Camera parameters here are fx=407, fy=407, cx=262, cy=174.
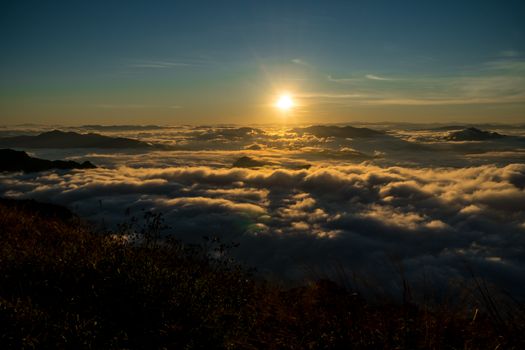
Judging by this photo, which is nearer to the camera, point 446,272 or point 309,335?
point 309,335

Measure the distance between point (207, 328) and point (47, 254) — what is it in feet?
12.2

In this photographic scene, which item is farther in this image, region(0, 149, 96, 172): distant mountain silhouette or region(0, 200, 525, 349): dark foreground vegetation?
region(0, 149, 96, 172): distant mountain silhouette

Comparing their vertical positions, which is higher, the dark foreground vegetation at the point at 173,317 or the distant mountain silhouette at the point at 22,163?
the dark foreground vegetation at the point at 173,317

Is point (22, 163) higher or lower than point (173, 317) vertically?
lower

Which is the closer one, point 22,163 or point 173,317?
point 173,317

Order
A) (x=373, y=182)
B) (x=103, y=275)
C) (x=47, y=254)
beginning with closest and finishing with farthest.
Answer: (x=103, y=275), (x=47, y=254), (x=373, y=182)

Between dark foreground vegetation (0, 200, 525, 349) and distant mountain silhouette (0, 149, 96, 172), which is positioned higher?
dark foreground vegetation (0, 200, 525, 349)

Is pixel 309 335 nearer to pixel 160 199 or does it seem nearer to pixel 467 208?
pixel 160 199

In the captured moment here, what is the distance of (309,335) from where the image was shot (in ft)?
18.3

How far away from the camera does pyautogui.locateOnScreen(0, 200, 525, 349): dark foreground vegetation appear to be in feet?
15.4

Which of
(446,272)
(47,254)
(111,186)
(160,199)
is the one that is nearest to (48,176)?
(111,186)

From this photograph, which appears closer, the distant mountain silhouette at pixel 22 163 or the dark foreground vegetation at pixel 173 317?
the dark foreground vegetation at pixel 173 317

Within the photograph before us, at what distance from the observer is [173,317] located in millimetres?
5348

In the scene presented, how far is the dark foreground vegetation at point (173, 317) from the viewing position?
468 centimetres
